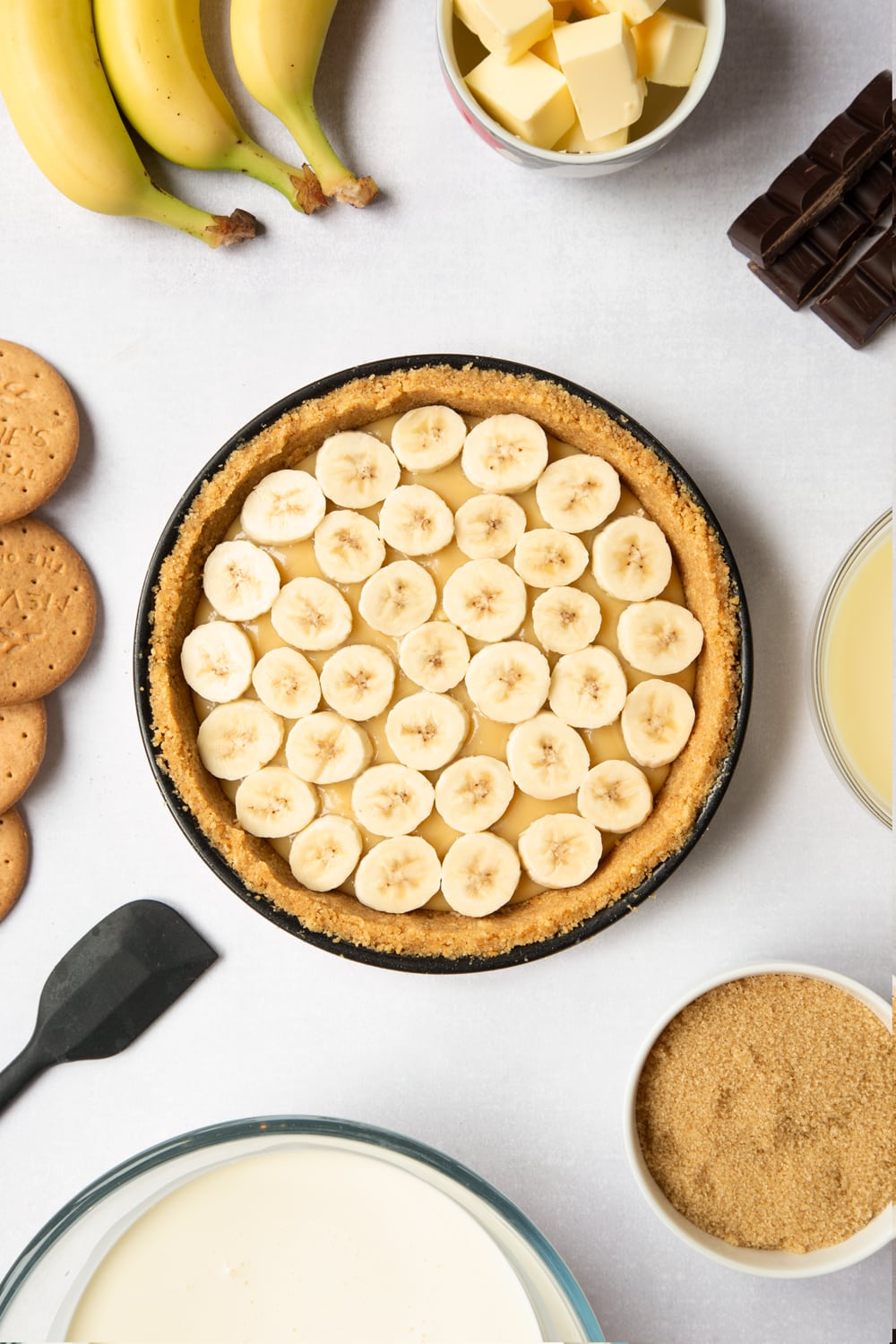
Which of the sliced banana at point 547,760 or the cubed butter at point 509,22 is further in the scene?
the sliced banana at point 547,760

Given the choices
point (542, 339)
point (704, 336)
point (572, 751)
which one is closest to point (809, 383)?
point (704, 336)

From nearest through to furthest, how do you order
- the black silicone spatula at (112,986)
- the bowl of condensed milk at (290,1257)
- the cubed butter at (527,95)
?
the bowl of condensed milk at (290,1257), the cubed butter at (527,95), the black silicone spatula at (112,986)

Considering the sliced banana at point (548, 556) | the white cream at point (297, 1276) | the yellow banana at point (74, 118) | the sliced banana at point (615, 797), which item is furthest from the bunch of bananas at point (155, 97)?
the white cream at point (297, 1276)

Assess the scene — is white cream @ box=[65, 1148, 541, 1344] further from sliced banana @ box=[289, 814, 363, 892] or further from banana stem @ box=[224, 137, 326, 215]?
banana stem @ box=[224, 137, 326, 215]

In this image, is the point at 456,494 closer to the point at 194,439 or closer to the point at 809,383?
the point at 194,439

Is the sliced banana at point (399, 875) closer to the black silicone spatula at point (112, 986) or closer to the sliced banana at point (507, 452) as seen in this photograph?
the black silicone spatula at point (112, 986)

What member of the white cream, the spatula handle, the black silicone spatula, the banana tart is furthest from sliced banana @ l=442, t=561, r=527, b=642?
the spatula handle
